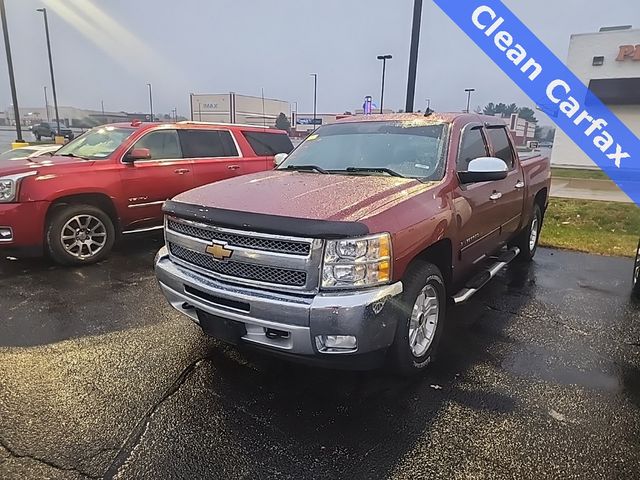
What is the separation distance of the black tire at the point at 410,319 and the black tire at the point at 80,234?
15.6 feet

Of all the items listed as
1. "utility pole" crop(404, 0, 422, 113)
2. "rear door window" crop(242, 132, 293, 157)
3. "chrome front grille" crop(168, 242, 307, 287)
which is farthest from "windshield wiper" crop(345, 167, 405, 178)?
"utility pole" crop(404, 0, 422, 113)

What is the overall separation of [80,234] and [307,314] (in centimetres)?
467

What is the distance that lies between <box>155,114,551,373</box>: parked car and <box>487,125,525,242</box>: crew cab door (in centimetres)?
41

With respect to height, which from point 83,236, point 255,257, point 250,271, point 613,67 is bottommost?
point 83,236

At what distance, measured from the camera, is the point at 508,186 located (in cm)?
507

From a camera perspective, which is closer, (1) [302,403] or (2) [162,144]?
(1) [302,403]

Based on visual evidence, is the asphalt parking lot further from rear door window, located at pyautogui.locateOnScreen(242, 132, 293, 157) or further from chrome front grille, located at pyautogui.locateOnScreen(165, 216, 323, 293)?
rear door window, located at pyautogui.locateOnScreen(242, 132, 293, 157)

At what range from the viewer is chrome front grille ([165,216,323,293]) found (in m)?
2.80

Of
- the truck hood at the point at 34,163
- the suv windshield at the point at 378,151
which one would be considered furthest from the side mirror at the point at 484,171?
the truck hood at the point at 34,163

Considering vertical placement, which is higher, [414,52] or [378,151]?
[414,52]

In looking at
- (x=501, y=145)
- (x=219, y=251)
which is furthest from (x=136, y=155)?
(x=501, y=145)

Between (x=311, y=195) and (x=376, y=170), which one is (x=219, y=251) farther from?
(x=376, y=170)

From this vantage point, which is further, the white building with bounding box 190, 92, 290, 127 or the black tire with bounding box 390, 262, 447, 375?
the white building with bounding box 190, 92, 290, 127

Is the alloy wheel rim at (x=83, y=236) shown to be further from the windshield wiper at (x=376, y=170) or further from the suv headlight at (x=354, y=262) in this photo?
the suv headlight at (x=354, y=262)
